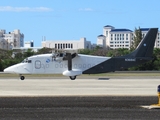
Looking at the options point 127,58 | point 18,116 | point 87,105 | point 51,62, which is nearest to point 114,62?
point 127,58

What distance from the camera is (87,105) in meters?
18.0

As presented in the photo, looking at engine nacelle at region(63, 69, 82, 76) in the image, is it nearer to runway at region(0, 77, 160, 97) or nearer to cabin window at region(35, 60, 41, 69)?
cabin window at region(35, 60, 41, 69)

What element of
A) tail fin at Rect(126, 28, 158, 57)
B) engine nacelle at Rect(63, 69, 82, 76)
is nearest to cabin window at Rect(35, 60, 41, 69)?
engine nacelle at Rect(63, 69, 82, 76)

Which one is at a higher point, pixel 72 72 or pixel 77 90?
pixel 72 72

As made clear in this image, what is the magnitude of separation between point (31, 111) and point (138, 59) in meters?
32.2

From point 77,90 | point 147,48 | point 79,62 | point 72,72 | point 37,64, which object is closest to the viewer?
point 77,90

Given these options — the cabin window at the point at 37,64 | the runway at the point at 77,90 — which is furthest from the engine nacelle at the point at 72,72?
the runway at the point at 77,90

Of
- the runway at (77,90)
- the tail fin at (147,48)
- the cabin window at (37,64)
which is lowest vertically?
the runway at (77,90)

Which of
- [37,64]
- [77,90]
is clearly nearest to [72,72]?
[37,64]

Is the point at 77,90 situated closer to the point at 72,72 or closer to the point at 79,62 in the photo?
the point at 72,72

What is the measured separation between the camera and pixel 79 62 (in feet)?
154

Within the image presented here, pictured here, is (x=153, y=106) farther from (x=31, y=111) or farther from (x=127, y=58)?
(x=127, y=58)

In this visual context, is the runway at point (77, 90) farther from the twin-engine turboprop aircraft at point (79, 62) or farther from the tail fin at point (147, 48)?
the tail fin at point (147, 48)

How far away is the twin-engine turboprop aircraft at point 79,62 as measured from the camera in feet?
152
